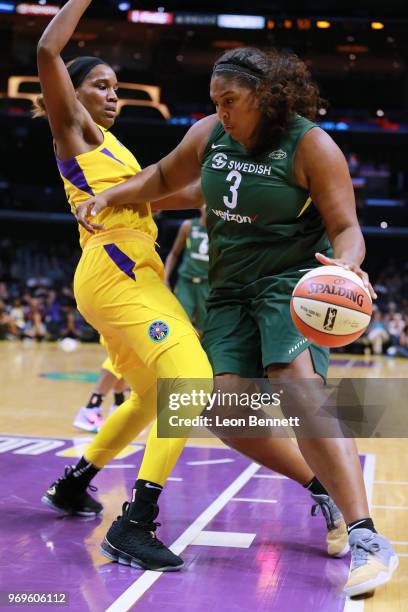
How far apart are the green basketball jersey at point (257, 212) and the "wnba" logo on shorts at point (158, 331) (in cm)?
33

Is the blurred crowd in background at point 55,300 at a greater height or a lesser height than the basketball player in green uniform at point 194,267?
lesser

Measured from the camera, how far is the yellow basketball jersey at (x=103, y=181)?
402 centimetres

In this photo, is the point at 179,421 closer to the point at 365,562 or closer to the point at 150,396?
the point at 150,396

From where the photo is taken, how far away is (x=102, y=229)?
12.5 ft

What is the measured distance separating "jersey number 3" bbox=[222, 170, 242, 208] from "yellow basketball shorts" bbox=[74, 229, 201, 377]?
548 mm

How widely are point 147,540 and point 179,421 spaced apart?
495mm

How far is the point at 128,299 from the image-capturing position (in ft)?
12.5

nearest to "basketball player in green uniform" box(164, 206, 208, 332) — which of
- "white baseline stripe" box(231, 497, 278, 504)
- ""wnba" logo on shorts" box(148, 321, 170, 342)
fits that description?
"white baseline stripe" box(231, 497, 278, 504)

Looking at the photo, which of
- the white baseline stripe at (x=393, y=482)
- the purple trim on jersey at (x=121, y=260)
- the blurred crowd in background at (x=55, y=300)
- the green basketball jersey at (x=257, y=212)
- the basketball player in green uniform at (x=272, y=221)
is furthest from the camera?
the blurred crowd in background at (x=55, y=300)

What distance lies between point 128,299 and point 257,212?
2.32ft

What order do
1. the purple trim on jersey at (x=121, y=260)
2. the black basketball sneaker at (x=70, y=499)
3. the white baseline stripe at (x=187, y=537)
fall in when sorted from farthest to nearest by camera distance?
the black basketball sneaker at (x=70, y=499), the purple trim on jersey at (x=121, y=260), the white baseline stripe at (x=187, y=537)

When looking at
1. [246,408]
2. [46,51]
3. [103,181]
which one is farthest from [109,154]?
[246,408]

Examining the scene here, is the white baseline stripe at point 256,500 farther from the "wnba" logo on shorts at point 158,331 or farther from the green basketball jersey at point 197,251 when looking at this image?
the green basketball jersey at point 197,251

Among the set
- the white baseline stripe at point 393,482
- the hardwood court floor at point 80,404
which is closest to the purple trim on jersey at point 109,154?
the hardwood court floor at point 80,404
